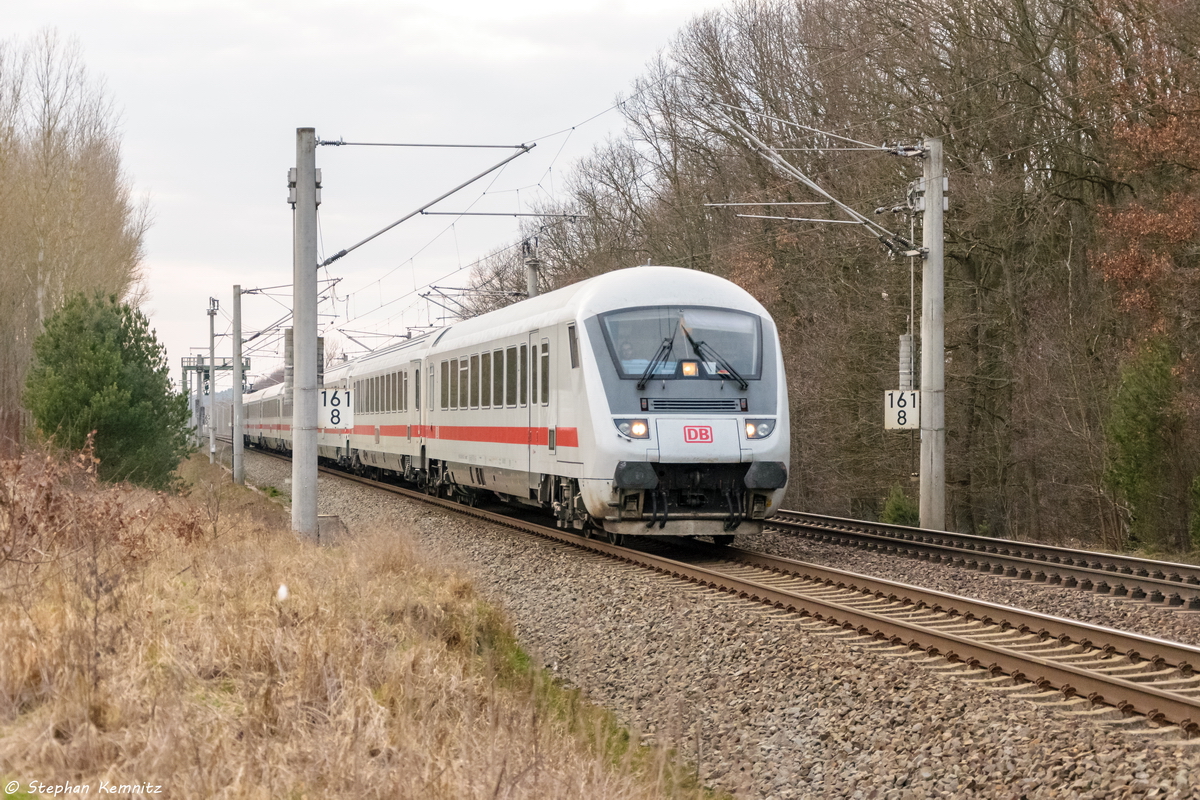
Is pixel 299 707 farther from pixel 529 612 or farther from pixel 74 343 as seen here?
pixel 74 343

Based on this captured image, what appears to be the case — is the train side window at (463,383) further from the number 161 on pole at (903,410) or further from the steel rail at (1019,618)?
the steel rail at (1019,618)

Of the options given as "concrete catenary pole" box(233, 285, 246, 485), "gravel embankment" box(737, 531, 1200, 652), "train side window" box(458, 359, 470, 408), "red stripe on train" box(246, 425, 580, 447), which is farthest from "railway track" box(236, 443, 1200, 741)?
"concrete catenary pole" box(233, 285, 246, 485)

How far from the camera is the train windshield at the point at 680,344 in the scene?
43.9 ft

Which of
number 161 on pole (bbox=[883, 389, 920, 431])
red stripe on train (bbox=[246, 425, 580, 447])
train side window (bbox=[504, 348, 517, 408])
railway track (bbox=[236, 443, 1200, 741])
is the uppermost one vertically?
train side window (bbox=[504, 348, 517, 408])

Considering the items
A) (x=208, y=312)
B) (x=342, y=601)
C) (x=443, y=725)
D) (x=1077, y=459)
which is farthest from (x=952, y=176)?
(x=208, y=312)

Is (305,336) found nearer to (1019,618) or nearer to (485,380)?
(485,380)

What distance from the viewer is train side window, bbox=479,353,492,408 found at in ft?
58.6

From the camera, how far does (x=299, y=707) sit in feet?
19.3

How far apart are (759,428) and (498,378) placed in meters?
5.06

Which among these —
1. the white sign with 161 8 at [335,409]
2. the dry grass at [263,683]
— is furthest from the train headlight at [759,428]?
the white sign with 161 8 at [335,409]

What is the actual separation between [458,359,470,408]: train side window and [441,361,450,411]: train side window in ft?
2.69

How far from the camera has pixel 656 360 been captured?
13.4 m

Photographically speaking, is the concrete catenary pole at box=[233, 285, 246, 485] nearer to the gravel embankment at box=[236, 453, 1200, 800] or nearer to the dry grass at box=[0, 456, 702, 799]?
the gravel embankment at box=[236, 453, 1200, 800]

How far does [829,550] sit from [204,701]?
1006 centimetres
